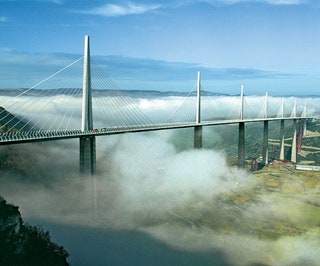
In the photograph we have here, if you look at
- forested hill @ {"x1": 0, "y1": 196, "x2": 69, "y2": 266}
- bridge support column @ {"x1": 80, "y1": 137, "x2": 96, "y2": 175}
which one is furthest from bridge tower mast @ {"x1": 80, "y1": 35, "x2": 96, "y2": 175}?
forested hill @ {"x1": 0, "y1": 196, "x2": 69, "y2": 266}

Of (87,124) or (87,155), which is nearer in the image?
(87,124)

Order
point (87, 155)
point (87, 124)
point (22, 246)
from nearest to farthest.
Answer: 1. point (22, 246)
2. point (87, 124)
3. point (87, 155)

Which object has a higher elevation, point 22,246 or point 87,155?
point 87,155

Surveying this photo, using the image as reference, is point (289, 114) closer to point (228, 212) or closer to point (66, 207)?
point (228, 212)

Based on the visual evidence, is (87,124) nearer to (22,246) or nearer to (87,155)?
(87,155)

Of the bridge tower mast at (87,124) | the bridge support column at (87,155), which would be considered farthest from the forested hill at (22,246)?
the bridge tower mast at (87,124)

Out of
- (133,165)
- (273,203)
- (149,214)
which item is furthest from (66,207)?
(133,165)

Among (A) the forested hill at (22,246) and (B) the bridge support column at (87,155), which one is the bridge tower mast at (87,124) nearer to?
(B) the bridge support column at (87,155)

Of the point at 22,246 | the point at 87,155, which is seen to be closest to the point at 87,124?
the point at 87,155
